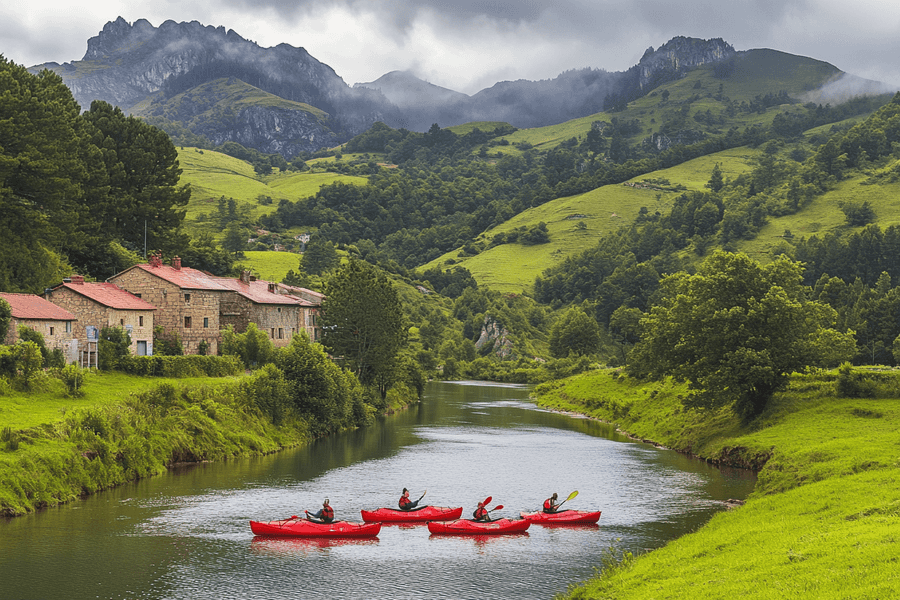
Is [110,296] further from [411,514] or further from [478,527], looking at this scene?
[478,527]

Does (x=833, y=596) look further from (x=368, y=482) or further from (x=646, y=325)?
(x=646, y=325)

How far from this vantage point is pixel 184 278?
9300 cm

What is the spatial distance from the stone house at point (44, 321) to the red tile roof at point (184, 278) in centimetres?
1750

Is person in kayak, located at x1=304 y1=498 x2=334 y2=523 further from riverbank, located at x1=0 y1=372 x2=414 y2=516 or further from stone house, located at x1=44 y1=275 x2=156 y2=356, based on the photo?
stone house, located at x1=44 y1=275 x2=156 y2=356

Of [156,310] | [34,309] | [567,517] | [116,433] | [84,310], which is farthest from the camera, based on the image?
[156,310]

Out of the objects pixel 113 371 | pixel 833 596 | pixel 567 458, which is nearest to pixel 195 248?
pixel 113 371

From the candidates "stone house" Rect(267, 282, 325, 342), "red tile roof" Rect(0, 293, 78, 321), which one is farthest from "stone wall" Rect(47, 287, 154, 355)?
"stone house" Rect(267, 282, 325, 342)

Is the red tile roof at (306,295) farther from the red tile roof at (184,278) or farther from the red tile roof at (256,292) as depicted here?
the red tile roof at (184,278)

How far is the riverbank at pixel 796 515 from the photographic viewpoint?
26.3 m

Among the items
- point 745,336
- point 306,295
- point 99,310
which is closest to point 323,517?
point 745,336

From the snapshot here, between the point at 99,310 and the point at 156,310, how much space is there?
10.3m

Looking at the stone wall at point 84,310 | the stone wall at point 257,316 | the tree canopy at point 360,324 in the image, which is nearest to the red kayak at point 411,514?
the stone wall at point 84,310

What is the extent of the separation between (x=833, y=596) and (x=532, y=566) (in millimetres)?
17677

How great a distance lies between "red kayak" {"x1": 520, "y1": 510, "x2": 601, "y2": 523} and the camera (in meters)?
48.1
